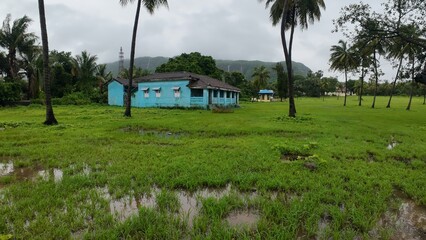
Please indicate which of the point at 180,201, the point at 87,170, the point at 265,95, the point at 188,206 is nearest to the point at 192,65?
the point at 265,95

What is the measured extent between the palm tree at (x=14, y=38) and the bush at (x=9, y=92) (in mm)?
5341

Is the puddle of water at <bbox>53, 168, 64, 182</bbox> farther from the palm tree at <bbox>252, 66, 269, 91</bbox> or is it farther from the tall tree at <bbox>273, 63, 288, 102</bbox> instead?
the palm tree at <bbox>252, 66, 269, 91</bbox>

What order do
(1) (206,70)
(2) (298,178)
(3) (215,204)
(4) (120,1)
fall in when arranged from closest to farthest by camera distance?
(3) (215,204) → (2) (298,178) → (4) (120,1) → (1) (206,70)

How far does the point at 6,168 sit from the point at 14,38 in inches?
1226

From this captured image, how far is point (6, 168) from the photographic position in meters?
6.53

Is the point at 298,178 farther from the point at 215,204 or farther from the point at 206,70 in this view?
the point at 206,70

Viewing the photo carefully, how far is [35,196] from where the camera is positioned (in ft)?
15.0

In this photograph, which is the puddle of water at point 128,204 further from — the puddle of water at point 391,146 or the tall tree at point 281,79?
the tall tree at point 281,79

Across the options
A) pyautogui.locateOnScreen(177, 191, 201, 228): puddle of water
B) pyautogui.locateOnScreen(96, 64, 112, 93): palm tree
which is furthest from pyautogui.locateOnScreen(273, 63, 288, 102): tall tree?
pyautogui.locateOnScreen(177, 191, 201, 228): puddle of water

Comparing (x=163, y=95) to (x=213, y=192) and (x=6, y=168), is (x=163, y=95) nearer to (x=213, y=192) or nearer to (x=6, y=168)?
(x=6, y=168)

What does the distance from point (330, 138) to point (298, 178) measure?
6184 mm

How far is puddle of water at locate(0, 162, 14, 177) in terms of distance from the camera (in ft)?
20.2

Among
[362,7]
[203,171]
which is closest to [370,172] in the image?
[203,171]

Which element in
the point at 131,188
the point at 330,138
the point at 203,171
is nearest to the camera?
the point at 131,188
